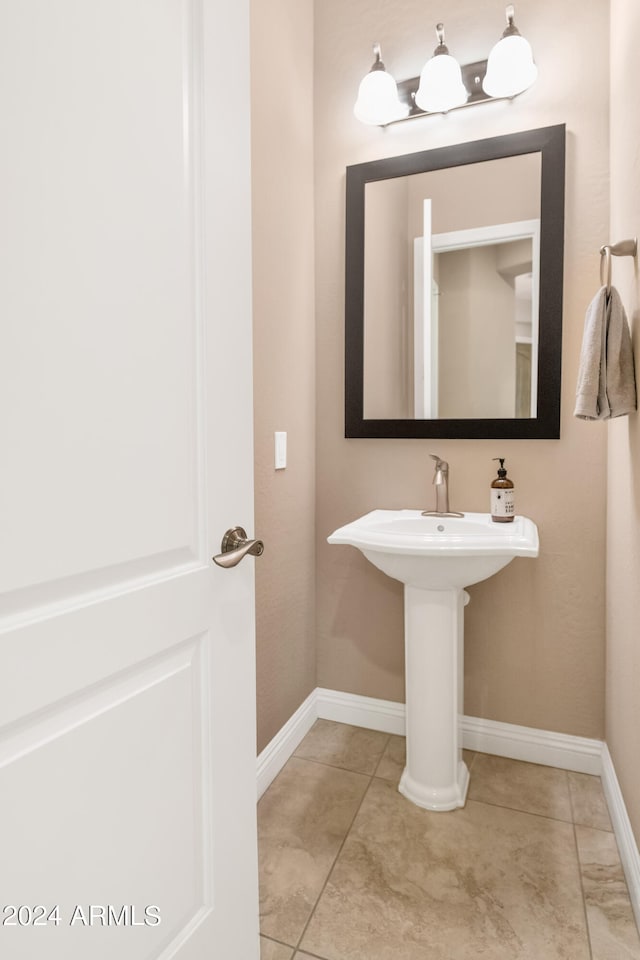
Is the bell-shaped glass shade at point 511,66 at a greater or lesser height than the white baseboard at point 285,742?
greater

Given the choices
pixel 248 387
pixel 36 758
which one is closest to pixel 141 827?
pixel 36 758

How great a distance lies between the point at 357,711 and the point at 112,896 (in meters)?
1.48

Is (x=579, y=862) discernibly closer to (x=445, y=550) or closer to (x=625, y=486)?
(x=445, y=550)

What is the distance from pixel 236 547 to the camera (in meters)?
0.95

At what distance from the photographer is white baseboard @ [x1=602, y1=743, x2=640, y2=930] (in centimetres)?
129

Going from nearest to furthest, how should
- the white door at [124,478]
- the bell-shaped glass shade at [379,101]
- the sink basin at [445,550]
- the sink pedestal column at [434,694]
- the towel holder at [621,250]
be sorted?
the white door at [124,478], the towel holder at [621,250], the sink basin at [445,550], the sink pedestal column at [434,694], the bell-shaped glass shade at [379,101]

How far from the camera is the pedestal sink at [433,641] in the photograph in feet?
5.08

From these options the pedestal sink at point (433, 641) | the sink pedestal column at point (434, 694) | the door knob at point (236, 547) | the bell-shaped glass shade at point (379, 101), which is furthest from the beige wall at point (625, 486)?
the door knob at point (236, 547)

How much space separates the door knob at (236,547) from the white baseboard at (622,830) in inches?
47.3

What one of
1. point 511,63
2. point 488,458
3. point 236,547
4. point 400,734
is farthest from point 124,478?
point 511,63

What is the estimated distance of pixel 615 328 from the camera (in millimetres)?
1354

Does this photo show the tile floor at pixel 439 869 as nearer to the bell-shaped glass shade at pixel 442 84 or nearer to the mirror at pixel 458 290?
the mirror at pixel 458 290

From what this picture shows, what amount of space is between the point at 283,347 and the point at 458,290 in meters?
0.63

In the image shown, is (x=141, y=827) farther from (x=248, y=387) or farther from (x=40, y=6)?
(x=40, y=6)
